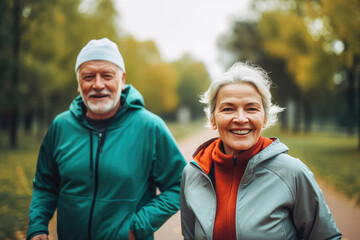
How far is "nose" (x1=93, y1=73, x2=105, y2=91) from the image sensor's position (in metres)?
2.49

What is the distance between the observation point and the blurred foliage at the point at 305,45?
11703 millimetres

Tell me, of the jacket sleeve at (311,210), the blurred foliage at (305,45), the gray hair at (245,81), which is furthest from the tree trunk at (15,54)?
the jacket sleeve at (311,210)

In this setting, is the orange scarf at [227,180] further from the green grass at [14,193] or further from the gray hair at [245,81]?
the green grass at [14,193]

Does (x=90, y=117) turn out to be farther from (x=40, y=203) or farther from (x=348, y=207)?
(x=348, y=207)

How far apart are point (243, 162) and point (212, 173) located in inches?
8.7

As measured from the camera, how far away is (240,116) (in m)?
2.00

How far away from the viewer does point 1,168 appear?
10570mm

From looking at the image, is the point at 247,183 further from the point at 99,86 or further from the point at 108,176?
the point at 99,86

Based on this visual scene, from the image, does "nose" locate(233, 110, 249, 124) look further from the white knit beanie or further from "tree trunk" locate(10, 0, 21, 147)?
"tree trunk" locate(10, 0, 21, 147)

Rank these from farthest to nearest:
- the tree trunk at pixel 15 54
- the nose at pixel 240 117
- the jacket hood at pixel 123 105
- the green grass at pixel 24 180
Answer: the tree trunk at pixel 15 54 → the green grass at pixel 24 180 → the jacket hood at pixel 123 105 → the nose at pixel 240 117

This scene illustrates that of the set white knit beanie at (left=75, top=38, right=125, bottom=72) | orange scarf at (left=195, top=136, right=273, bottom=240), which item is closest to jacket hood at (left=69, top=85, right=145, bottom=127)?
white knit beanie at (left=75, top=38, right=125, bottom=72)

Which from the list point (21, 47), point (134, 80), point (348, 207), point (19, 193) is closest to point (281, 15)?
point (134, 80)

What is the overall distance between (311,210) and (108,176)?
1378 millimetres

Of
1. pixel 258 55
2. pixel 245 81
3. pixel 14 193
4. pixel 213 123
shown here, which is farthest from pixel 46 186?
pixel 258 55
